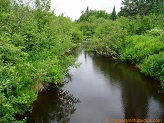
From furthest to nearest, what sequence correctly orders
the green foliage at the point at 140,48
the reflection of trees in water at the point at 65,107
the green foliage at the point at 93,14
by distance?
the green foliage at the point at 93,14
the green foliage at the point at 140,48
the reflection of trees in water at the point at 65,107

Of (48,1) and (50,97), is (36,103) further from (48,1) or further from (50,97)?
(48,1)

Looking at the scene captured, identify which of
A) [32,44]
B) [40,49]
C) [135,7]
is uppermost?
[135,7]

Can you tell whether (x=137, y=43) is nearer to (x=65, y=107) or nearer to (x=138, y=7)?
(x=65, y=107)

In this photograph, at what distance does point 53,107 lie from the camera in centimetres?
2294

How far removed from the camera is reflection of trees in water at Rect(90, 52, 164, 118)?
22600mm

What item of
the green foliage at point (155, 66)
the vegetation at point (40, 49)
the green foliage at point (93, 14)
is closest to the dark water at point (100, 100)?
the green foliage at point (155, 66)

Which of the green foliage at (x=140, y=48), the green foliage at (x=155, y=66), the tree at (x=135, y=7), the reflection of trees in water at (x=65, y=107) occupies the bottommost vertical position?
the reflection of trees in water at (x=65, y=107)

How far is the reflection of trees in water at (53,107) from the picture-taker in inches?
801

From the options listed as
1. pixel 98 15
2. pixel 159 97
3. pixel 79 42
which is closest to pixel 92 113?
pixel 159 97

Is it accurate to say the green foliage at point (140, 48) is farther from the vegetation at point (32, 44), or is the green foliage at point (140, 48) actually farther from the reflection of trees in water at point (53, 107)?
the reflection of trees in water at point (53, 107)

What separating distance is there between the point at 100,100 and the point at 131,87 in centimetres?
686

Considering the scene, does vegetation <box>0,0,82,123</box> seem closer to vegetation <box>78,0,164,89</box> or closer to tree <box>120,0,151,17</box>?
vegetation <box>78,0,164,89</box>

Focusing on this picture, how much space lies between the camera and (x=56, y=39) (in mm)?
28125

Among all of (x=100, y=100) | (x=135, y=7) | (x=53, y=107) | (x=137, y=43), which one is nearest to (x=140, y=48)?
(x=137, y=43)
